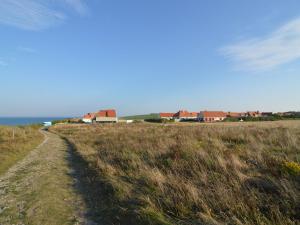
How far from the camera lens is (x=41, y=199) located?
269 inches

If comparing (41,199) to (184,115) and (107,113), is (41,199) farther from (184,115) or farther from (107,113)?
(184,115)

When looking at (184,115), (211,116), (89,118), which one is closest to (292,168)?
(211,116)

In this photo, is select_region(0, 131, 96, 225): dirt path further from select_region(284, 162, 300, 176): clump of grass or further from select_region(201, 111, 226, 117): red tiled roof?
select_region(201, 111, 226, 117): red tiled roof

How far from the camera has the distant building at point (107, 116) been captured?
113500mm

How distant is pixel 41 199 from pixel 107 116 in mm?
109868

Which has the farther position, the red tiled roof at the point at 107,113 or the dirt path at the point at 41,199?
the red tiled roof at the point at 107,113

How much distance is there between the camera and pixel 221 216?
4.70 metres

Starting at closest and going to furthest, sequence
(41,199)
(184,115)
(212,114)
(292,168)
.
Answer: (292,168) → (41,199) → (212,114) → (184,115)

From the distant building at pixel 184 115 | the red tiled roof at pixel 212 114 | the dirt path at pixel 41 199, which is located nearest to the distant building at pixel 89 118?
the distant building at pixel 184 115

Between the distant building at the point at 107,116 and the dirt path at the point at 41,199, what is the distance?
4039 inches

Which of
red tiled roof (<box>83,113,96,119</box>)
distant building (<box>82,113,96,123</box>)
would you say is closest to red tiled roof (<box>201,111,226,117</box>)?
distant building (<box>82,113,96,123</box>)

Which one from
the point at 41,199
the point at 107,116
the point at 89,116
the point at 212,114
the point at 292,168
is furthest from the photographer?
the point at 89,116

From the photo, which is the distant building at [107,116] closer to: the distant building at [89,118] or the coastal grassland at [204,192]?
the distant building at [89,118]

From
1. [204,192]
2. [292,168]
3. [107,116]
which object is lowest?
[204,192]
